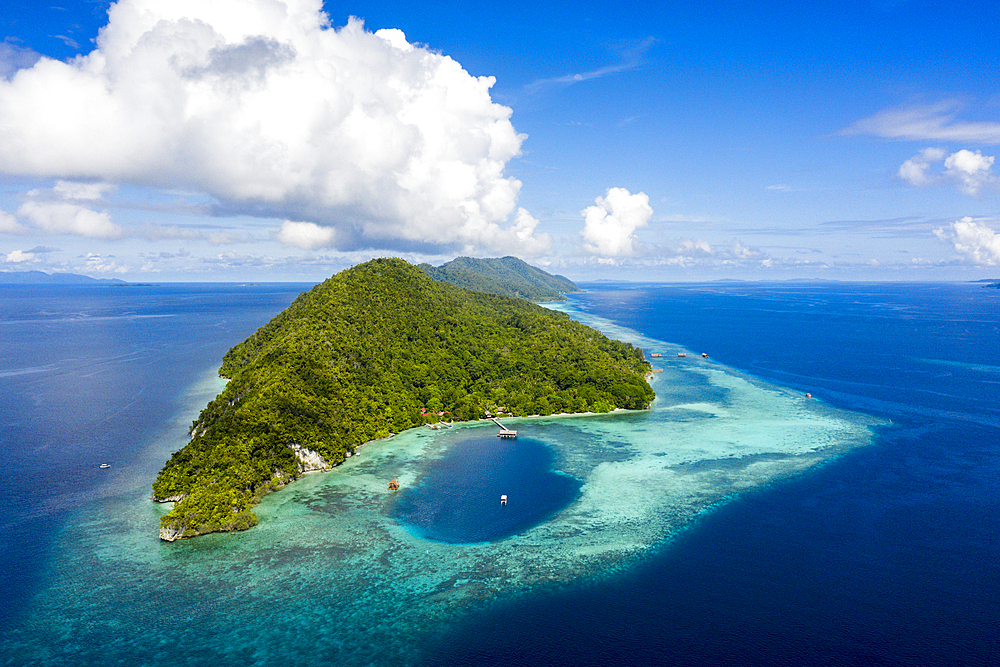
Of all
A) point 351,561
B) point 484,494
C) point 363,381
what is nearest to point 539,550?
point 484,494

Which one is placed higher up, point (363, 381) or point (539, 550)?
point (363, 381)

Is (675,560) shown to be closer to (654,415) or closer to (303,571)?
(303,571)

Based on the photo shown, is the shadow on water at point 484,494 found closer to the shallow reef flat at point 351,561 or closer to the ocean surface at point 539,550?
the ocean surface at point 539,550

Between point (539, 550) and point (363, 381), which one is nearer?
point (539, 550)

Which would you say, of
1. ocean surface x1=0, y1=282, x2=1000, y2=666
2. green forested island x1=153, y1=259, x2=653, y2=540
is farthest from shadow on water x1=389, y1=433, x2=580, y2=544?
green forested island x1=153, y1=259, x2=653, y2=540

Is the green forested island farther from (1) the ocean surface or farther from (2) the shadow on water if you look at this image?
(2) the shadow on water

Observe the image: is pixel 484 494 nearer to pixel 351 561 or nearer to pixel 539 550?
pixel 539 550

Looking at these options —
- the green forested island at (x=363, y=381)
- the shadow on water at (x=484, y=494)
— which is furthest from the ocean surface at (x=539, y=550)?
the green forested island at (x=363, y=381)
